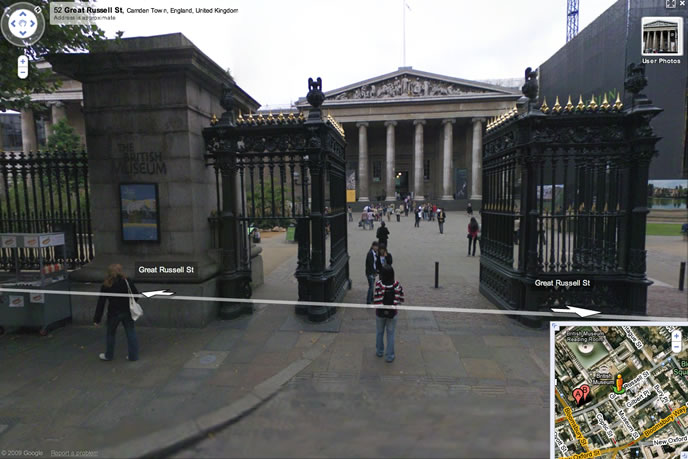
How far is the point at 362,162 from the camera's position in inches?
2223

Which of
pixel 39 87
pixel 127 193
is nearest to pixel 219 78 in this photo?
pixel 127 193

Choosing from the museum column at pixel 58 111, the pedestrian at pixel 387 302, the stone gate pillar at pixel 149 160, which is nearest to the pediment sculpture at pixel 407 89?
the museum column at pixel 58 111

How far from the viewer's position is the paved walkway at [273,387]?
3709 mm

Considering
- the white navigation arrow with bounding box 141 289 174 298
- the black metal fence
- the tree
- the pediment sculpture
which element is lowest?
the white navigation arrow with bounding box 141 289 174 298

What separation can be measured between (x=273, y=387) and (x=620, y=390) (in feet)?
12.3

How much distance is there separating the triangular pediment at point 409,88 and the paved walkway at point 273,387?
5185 cm

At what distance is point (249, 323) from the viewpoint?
23.3 feet

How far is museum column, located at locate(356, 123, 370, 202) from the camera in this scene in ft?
181

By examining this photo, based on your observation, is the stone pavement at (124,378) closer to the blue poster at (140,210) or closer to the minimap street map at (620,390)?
the blue poster at (140,210)

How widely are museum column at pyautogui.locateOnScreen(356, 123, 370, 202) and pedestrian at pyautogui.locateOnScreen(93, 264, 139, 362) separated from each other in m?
49.8

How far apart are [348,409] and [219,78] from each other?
22.8 feet

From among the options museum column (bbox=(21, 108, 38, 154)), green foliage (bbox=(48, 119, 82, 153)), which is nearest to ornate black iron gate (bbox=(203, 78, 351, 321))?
green foliage (bbox=(48, 119, 82, 153))

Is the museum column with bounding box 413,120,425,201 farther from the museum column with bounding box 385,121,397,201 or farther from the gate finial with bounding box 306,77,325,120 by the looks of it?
the gate finial with bounding box 306,77,325,120

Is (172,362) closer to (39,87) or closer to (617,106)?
(39,87)
